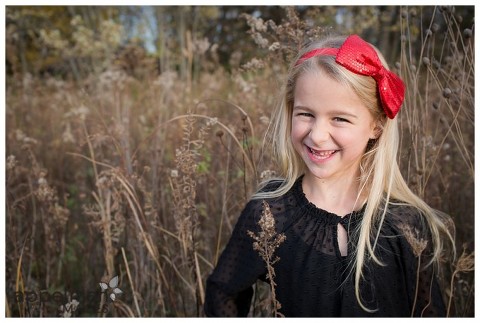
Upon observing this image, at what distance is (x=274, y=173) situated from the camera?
1.76 metres

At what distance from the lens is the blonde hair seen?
139 centimetres

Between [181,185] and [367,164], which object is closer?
[367,164]

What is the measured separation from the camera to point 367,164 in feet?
4.97

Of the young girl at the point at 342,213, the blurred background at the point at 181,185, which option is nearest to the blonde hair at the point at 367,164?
the young girl at the point at 342,213

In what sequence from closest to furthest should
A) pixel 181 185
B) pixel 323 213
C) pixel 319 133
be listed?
pixel 319 133 → pixel 323 213 → pixel 181 185

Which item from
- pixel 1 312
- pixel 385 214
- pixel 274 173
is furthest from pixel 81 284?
pixel 385 214

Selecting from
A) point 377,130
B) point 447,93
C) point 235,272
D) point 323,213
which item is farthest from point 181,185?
point 447,93

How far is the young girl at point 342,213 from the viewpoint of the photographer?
1392 mm

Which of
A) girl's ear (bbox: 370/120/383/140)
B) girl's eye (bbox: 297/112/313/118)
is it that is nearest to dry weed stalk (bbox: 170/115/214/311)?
girl's eye (bbox: 297/112/313/118)

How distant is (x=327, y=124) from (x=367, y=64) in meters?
0.19

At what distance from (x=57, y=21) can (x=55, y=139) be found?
512cm

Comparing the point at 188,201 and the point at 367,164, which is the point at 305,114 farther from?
the point at 188,201

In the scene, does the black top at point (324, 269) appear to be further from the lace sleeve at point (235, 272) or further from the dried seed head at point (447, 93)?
the dried seed head at point (447, 93)
